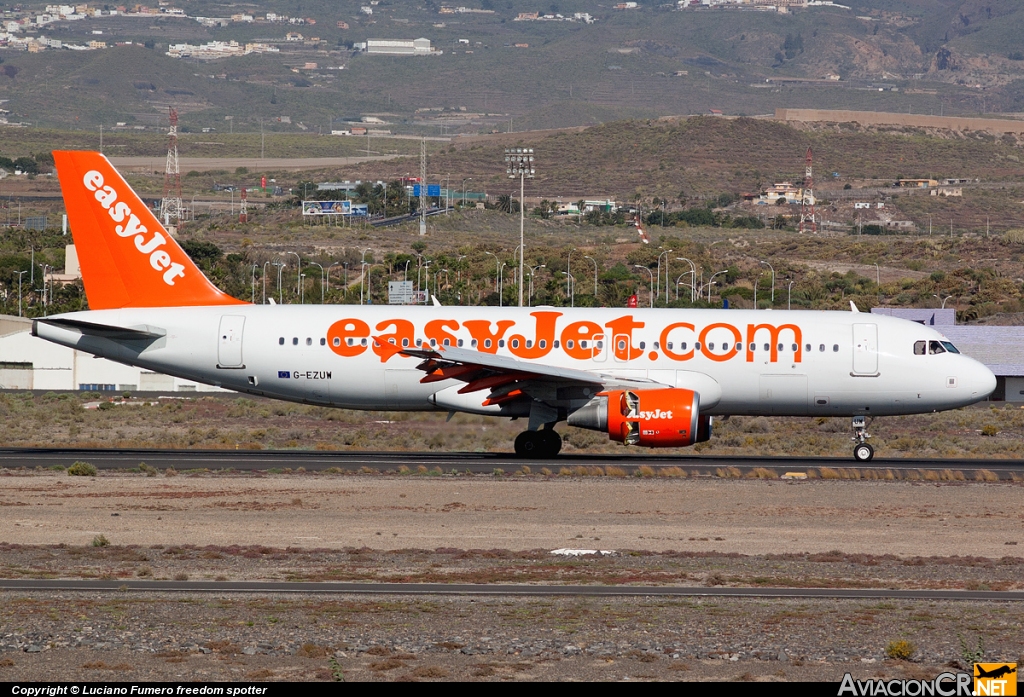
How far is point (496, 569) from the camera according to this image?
1886 cm

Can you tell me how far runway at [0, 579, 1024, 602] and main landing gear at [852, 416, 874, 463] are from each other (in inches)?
654

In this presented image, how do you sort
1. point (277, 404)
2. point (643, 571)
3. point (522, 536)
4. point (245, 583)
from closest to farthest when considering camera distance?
Answer: point (245, 583) → point (643, 571) → point (522, 536) → point (277, 404)

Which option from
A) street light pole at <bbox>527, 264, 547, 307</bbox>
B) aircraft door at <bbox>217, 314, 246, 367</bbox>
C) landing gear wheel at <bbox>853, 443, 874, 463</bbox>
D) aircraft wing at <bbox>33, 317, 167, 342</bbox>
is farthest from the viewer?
street light pole at <bbox>527, 264, 547, 307</bbox>

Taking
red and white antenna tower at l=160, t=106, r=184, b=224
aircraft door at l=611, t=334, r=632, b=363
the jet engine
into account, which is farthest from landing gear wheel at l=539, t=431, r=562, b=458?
red and white antenna tower at l=160, t=106, r=184, b=224

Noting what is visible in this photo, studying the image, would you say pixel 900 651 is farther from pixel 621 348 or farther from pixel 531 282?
pixel 531 282

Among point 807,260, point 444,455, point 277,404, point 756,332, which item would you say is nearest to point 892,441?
point 756,332

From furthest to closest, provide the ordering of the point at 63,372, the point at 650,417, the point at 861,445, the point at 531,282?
the point at 531,282, the point at 63,372, the point at 861,445, the point at 650,417

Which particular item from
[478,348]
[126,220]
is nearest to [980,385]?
[478,348]

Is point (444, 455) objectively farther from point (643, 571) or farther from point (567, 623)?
point (567, 623)

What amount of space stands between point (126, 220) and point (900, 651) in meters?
25.1

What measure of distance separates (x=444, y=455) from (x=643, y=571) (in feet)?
53.6

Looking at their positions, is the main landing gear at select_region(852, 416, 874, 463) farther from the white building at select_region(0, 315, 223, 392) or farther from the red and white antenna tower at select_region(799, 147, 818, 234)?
the red and white antenna tower at select_region(799, 147, 818, 234)

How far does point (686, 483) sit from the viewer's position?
28797 mm

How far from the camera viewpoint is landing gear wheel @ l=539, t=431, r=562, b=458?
33344 millimetres
